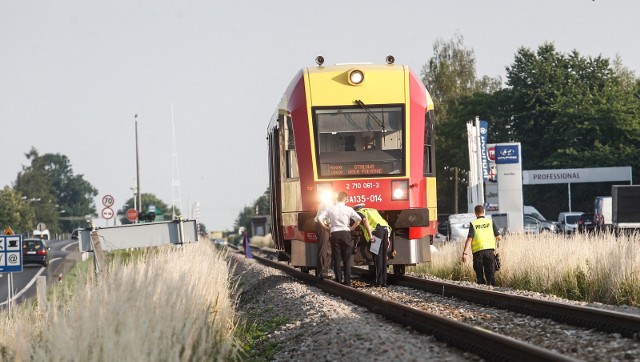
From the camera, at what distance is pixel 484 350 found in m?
8.77

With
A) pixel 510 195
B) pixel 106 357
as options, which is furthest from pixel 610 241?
pixel 510 195

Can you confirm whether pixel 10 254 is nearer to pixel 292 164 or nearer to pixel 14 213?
pixel 292 164

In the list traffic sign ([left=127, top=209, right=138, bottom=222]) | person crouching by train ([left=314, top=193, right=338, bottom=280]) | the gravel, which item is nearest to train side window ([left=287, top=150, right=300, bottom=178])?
person crouching by train ([left=314, top=193, right=338, bottom=280])

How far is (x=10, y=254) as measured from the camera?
2470 cm

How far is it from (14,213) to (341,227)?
433ft

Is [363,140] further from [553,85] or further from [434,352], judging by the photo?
[553,85]

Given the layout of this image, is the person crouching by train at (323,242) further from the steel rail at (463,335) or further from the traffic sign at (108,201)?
the traffic sign at (108,201)

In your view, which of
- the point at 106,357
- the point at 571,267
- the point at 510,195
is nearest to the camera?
the point at 106,357

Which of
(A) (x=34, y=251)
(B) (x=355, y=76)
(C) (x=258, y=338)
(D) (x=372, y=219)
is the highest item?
(B) (x=355, y=76)

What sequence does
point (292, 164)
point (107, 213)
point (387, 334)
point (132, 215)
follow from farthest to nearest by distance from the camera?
1. point (132, 215)
2. point (107, 213)
3. point (292, 164)
4. point (387, 334)

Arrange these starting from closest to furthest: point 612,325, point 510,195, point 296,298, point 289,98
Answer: point 612,325 → point 296,298 → point 289,98 → point 510,195

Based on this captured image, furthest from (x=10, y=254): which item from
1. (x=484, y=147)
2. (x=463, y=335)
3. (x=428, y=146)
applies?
(x=484, y=147)

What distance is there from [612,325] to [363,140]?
8.50 metres

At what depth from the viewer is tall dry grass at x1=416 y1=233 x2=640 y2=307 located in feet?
49.9
